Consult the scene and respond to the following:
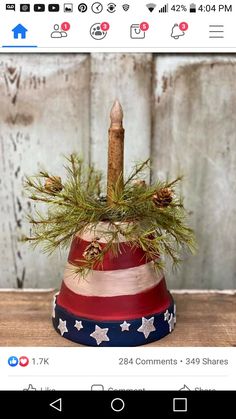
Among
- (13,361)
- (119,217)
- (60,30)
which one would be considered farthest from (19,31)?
(13,361)

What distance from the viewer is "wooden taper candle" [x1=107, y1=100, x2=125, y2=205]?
1.99 ft

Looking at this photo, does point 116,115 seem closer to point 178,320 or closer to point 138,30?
point 138,30

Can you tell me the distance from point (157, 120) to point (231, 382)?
38cm

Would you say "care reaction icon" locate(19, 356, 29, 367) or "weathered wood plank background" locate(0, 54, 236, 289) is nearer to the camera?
"care reaction icon" locate(19, 356, 29, 367)

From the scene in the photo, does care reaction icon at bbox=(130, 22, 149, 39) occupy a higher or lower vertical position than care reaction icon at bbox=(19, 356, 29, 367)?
higher

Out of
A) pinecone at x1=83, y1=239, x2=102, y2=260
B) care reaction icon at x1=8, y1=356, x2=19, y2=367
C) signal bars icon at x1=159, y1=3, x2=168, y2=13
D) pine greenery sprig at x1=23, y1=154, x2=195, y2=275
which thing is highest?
signal bars icon at x1=159, y1=3, x2=168, y2=13

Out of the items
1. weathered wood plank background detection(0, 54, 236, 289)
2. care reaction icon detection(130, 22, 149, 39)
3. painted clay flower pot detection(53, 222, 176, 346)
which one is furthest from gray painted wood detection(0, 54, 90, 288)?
painted clay flower pot detection(53, 222, 176, 346)

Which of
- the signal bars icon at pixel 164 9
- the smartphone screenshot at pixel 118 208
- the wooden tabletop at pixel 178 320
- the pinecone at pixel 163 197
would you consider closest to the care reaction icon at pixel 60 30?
the smartphone screenshot at pixel 118 208

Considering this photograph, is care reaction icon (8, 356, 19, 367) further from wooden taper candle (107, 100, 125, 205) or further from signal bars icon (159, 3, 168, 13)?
signal bars icon (159, 3, 168, 13)

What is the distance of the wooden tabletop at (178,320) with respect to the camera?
0.62 metres

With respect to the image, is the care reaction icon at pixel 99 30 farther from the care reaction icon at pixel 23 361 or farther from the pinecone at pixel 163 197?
the care reaction icon at pixel 23 361

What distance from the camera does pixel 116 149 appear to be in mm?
615

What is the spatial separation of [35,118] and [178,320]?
34 centimetres
